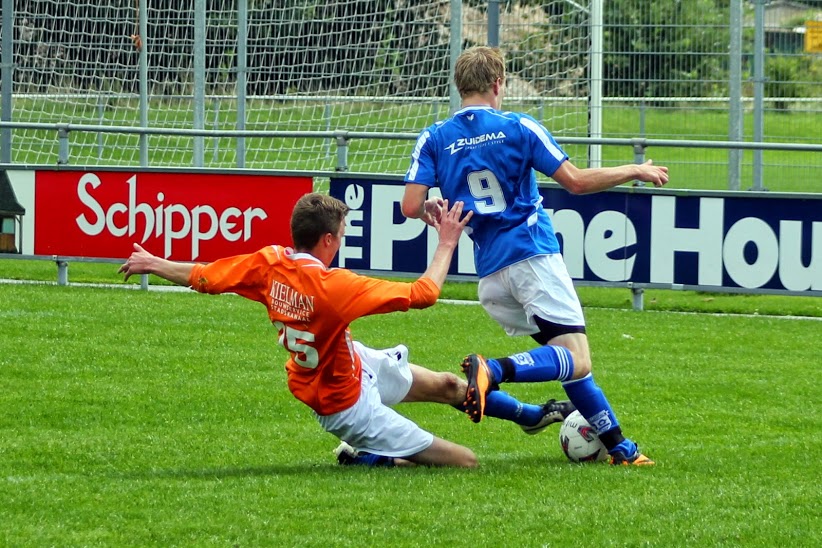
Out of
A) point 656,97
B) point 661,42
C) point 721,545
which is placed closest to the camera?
point 721,545

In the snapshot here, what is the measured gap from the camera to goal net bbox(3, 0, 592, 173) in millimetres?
16453

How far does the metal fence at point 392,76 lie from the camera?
1563 centimetres

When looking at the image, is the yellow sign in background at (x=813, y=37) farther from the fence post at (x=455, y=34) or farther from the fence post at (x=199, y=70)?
the fence post at (x=199, y=70)

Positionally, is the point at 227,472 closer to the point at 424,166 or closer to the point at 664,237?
the point at 424,166

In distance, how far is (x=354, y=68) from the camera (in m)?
17.7

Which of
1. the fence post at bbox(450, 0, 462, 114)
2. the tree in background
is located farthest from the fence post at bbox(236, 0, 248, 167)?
the tree in background

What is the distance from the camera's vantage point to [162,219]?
13.0 metres

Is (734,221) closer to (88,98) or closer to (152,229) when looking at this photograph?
(152,229)

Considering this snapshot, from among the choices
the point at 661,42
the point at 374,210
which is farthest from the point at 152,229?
the point at 661,42

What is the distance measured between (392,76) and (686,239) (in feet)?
21.2

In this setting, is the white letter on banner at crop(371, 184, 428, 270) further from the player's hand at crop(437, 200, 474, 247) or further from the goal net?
the player's hand at crop(437, 200, 474, 247)

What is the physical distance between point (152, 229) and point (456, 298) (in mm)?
2869

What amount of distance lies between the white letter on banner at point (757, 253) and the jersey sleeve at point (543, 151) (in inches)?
220

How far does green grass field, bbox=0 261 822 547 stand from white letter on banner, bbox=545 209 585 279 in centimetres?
52
